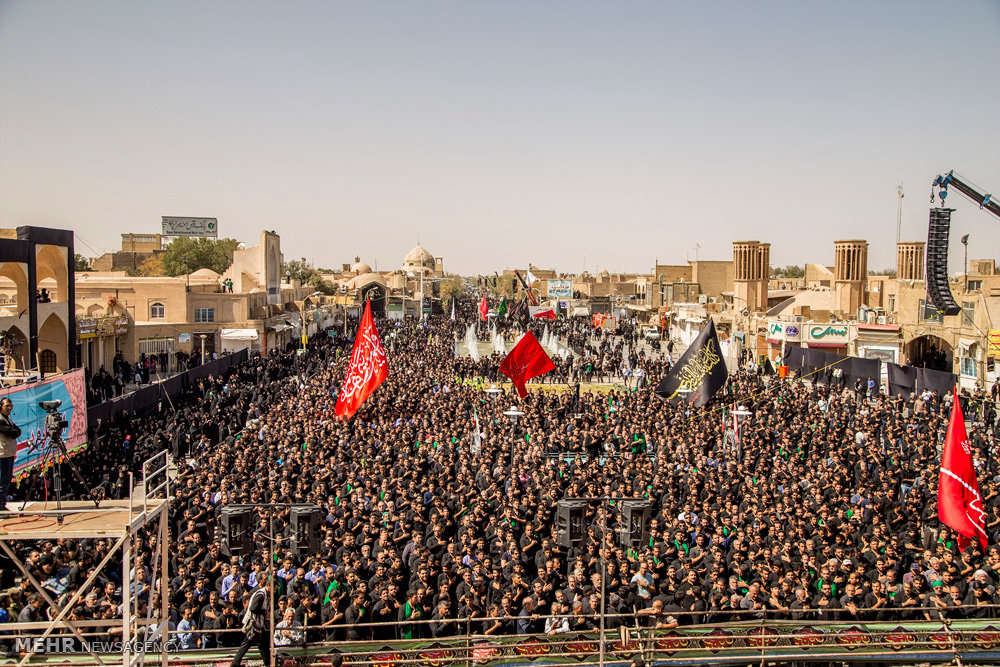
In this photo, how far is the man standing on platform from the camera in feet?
24.1

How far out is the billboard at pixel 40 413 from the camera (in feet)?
46.2

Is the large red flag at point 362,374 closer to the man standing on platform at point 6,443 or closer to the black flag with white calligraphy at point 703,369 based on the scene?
the black flag with white calligraphy at point 703,369

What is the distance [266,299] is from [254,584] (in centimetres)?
4407

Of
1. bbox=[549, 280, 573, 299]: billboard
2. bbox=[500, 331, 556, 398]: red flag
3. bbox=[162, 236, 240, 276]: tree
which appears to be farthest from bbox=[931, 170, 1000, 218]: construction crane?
bbox=[162, 236, 240, 276]: tree

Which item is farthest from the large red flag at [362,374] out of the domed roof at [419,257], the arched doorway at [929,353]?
the domed roof at [419,257]

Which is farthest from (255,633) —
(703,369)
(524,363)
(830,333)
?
(830,333)

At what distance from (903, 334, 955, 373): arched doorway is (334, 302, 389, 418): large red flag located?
2501cm

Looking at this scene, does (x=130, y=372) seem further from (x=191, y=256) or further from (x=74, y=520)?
(x=191, y=256)

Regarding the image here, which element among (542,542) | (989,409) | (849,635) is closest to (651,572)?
(542,542)

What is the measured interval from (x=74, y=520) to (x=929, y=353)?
36.8 metres

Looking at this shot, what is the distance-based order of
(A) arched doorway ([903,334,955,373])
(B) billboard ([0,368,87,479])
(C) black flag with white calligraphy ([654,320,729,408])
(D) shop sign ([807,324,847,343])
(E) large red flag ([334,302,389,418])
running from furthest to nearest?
(D) shop sign ([807,324,847,343]) < (A) arched doorway ([903,334,955,373]) < (E) large red flag ([334,302,389,418]) < (C) black flag with white calligraphy ([654,320,729,408]) < (B) billboard ([0,368,87,479])

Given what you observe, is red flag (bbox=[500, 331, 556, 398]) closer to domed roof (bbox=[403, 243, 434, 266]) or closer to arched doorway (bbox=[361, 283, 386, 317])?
arched doorway (bbox=[361, 283, 386, 317])

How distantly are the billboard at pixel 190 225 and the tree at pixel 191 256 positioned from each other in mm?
8925

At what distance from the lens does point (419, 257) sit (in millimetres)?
179875
